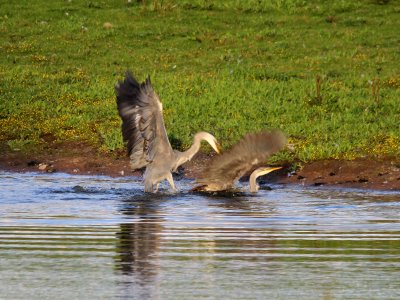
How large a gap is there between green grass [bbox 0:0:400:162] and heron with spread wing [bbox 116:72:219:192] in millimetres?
2013

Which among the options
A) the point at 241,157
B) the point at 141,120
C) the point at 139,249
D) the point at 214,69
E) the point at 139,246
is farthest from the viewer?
the point at 214,69

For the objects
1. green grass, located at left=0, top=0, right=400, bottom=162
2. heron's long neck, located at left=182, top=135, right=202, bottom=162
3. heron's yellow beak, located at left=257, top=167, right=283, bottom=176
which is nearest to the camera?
heron's long neck, located at left=182, top=135, right=202, bottom=162

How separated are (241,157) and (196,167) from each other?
7.31 feet

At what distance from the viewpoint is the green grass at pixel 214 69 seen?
16.9 m

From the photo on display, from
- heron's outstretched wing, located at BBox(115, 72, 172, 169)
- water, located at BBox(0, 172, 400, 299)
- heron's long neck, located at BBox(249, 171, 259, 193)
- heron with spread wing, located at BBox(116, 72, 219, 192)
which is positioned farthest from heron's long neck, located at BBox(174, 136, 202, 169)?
heron's long neck, located at BBox(249, 171, 259, 193)

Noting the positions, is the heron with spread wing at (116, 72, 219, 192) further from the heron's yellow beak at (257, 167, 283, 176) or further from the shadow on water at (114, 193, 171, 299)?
the shadow on water at (114, 193, 171, 299)

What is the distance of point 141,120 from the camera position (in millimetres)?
13797

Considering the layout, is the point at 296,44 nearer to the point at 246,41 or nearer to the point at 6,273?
the point at 246,41

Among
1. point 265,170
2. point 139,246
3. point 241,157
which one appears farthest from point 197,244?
point 265,170

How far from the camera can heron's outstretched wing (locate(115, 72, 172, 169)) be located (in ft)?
44.8

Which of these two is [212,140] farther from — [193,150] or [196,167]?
[196,167]

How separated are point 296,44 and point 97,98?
5.38m

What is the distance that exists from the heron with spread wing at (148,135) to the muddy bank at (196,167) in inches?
61.0

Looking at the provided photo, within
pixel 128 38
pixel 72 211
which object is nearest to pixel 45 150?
pixel 72 211
